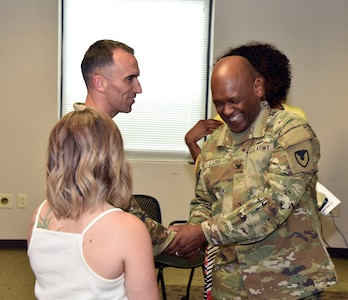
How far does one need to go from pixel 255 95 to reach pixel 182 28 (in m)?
3.39

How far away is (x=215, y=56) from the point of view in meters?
5.25

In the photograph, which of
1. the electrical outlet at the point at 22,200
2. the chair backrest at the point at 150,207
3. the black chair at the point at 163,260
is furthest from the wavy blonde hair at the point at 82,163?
the electrical outlet at the point at 22,200

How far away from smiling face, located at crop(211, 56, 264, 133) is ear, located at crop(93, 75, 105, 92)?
0.43 meters

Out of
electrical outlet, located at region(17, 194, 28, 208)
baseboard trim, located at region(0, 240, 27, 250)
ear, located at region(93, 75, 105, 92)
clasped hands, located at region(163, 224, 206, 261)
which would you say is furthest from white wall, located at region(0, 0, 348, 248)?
ear, located at region(93, 75, 105, 92)

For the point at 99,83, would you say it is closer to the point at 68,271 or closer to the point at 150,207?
the point at 68,271

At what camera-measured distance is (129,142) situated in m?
5.39

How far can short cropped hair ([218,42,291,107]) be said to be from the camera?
2.37m

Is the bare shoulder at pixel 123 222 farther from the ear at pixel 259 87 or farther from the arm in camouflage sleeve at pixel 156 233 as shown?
the ear at pixel 259 87

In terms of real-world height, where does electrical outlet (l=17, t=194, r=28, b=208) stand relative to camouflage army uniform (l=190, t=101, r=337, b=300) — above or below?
below

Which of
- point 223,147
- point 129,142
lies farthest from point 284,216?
point 129,142

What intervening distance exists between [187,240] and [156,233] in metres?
0.14

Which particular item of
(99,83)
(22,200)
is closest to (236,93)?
(99,83)

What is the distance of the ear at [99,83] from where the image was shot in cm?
210

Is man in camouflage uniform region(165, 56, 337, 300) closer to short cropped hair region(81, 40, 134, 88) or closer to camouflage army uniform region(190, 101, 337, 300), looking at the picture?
camouflage army uniform region(190, 101, 337, 300)
